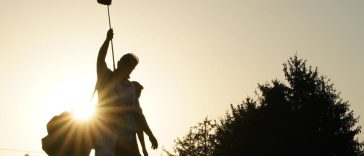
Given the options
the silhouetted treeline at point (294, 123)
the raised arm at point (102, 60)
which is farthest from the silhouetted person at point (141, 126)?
the silhouetted treeline at point (294, 123)

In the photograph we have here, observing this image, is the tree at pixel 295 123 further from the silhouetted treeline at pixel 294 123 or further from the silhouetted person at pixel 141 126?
the silhouetted person at pixel 141 126

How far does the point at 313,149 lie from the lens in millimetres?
30328

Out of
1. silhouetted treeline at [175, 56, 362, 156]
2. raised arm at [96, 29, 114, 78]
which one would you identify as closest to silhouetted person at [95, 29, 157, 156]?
raised arm at [96, 29, 114, 78]

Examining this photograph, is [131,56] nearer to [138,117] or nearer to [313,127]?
[138,117]

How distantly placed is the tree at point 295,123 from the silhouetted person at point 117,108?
1056 inches

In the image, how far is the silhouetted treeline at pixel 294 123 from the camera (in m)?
30.6

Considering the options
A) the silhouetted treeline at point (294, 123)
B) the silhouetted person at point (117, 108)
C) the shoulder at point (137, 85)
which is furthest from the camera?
the silhouetted treeline at point (294, 123)

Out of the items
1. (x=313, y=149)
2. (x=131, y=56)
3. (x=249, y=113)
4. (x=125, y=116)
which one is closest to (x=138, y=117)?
(x=125, y=116)

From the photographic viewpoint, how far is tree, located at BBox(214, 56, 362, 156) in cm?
3062

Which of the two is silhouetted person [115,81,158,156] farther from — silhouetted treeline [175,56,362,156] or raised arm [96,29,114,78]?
silhouetted treeline [175,56,362,156]

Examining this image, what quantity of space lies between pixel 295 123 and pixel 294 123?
2.7 inches

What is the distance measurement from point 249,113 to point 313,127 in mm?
5474

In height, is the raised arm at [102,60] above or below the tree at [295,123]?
below

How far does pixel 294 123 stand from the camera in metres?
31.0
